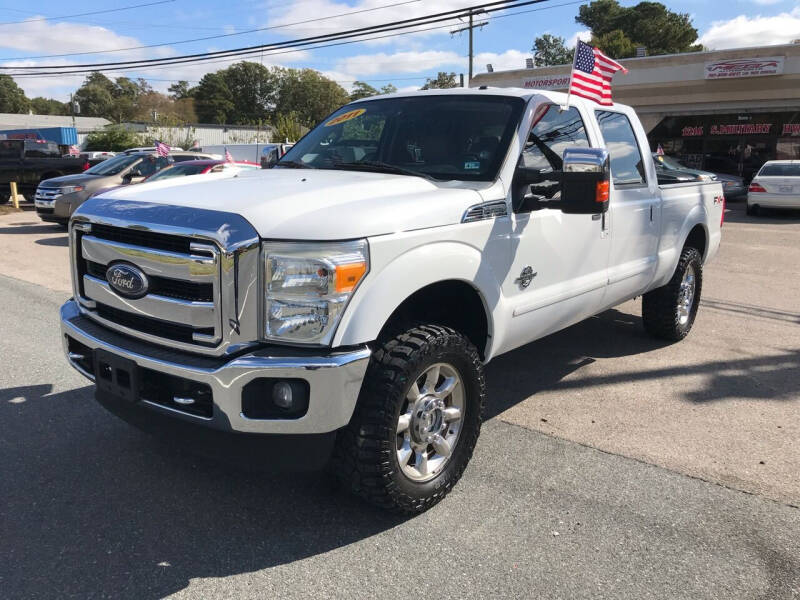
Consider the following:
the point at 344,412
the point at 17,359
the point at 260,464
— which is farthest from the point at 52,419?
the point at 344,412

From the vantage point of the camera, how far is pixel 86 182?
13539mm

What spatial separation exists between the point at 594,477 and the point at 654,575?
843 mm

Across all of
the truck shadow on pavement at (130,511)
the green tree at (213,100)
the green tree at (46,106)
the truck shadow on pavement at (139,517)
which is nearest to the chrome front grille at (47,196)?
the truck shadow on pavement at (130,511)

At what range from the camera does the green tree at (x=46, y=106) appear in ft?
389

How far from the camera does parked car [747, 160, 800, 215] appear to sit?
55.7 feet

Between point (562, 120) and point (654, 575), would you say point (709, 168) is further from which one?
point (654, 575)

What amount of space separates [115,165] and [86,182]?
110cm

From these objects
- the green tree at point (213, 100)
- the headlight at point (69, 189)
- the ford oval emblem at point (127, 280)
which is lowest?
the ford oval emblem at point (127, 280)

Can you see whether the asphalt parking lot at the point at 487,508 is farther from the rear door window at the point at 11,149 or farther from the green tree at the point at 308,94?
the green tree at the point at 308,94

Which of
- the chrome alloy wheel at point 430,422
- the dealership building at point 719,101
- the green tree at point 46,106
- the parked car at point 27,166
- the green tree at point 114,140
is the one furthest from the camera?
the green tree at point 46,106

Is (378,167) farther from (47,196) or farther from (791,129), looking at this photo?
(791,129)

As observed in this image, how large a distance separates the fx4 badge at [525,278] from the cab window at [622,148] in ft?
4.47

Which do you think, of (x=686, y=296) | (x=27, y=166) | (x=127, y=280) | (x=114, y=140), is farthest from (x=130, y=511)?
(x=114, y=140)

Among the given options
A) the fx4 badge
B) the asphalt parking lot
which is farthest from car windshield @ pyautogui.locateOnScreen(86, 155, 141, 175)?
the fx4 badge
